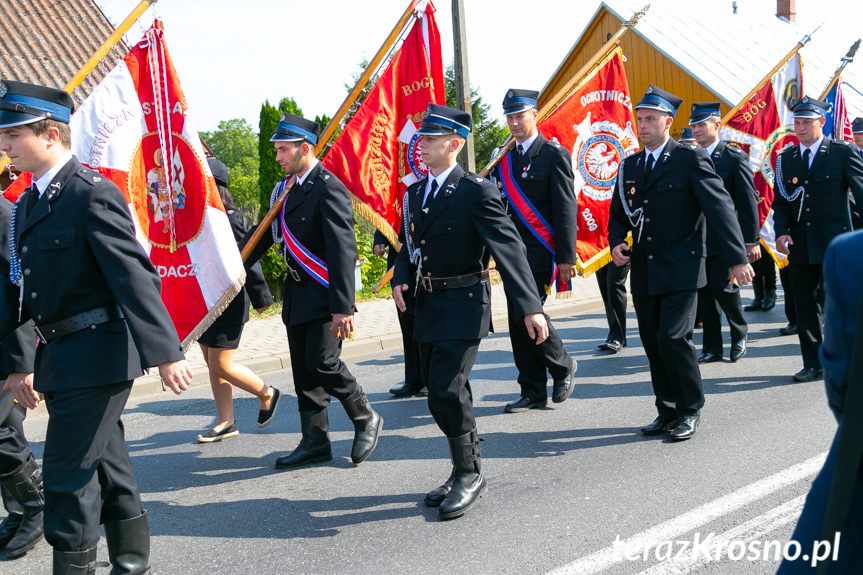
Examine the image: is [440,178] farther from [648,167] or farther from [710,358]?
[710,358]

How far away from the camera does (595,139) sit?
24.4 ft

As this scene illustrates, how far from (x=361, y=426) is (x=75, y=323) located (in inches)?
88.9

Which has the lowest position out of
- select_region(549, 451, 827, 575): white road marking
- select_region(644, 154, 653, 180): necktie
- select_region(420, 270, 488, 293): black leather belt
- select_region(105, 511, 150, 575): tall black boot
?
select_region(549, 451, 827, 575): white road marking

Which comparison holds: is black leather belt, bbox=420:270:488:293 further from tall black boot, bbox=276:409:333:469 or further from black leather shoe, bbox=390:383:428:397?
black leather shoe, bbox=390:383:428:397

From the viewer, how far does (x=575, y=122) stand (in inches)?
290

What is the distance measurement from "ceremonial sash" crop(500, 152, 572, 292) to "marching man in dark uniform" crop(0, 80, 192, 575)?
3504mm

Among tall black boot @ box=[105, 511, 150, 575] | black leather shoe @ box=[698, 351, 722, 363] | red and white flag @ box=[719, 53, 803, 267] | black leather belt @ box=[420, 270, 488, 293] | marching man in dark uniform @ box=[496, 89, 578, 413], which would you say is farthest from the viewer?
red and white flag @ box=[719, 53, 803, 267]

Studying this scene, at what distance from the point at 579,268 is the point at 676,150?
2083mm

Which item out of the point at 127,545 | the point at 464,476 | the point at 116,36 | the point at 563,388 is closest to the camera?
the point at 127,545

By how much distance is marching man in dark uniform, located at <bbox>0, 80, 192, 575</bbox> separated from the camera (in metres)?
2.94

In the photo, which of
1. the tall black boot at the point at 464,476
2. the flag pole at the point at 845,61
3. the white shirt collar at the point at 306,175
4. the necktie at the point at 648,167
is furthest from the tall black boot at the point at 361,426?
the flag pole at the point at 845,61

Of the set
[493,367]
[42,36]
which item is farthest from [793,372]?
[42,36]

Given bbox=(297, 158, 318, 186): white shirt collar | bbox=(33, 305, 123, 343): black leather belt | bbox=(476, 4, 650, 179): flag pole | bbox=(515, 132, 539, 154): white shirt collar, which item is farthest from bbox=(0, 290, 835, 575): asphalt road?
bbox=(476, 4, 650, 179): flag pole

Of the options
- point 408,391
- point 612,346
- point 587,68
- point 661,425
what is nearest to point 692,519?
point 661,425
